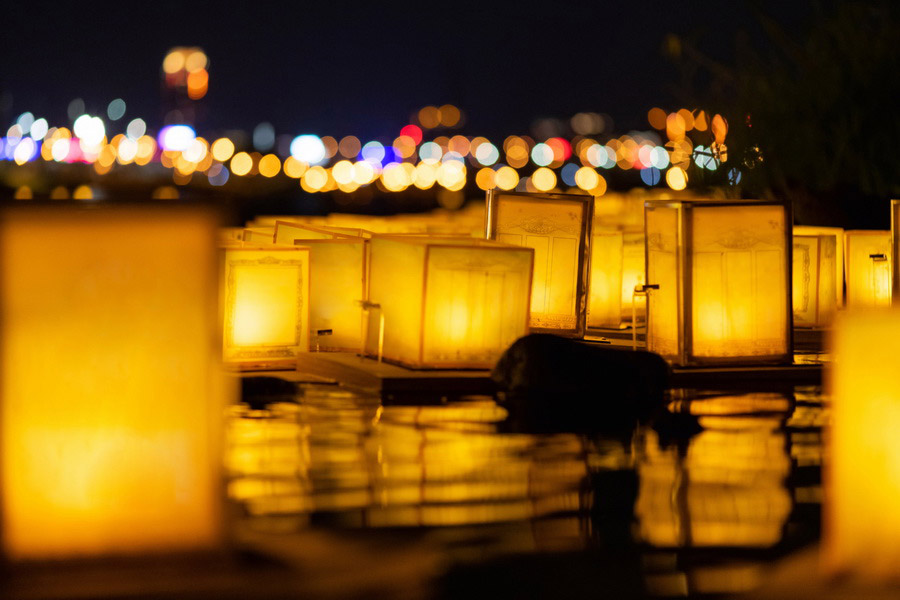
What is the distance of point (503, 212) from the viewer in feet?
54.7

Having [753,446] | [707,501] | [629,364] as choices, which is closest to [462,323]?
[629,364]

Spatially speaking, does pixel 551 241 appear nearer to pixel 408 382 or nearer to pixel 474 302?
pixel 474 302

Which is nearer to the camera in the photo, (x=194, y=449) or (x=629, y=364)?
(x=194, y=449)

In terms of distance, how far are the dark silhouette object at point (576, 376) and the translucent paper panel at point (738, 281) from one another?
1.71m

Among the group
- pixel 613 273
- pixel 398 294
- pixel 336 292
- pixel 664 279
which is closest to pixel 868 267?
pixel 613 273

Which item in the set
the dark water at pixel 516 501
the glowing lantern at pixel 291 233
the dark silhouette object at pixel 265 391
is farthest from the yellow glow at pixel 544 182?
the dark water at pixel 516 501

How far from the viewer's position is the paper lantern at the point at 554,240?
653 inches

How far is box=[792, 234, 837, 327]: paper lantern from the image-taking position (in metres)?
17.6

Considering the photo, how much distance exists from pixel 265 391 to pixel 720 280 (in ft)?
14.5

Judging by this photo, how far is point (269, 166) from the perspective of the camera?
582ft

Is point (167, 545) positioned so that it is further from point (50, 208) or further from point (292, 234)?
point (292, 234)

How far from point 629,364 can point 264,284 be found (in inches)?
143

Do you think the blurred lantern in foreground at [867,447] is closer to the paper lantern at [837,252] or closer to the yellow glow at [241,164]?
the paper lantern at [837,252]

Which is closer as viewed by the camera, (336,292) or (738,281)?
(738,281)
